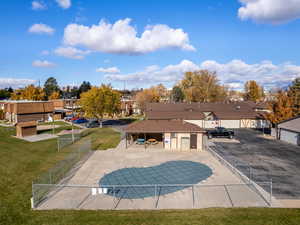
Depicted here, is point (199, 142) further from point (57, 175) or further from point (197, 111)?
point (197, 111)

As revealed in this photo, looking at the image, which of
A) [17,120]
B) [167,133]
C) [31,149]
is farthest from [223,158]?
[17,120]

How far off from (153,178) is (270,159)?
13999mm

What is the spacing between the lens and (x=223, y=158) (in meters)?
21.8

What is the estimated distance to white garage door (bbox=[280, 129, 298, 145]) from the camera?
28.1m

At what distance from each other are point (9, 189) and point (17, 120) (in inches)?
1537

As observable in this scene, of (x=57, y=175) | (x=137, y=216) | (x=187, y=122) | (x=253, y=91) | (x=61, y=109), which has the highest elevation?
(x=253, y=91)

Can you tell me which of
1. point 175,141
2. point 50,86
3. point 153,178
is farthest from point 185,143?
point 50,86

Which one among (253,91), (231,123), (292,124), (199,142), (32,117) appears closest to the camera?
(199,142)

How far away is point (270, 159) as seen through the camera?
→ 21.5 meters

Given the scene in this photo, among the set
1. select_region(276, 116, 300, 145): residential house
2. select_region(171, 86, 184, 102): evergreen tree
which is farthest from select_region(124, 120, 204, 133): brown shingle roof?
select_region(171, 86, 184, 102): evergreen tree

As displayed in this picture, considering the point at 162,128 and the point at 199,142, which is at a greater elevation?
the point at 162,128

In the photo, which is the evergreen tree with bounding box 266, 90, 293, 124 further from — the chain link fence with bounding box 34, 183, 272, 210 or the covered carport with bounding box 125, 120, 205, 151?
the chain link fence with bounding box 34, 183, 272, 210

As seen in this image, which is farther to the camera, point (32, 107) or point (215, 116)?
point (32, 107)

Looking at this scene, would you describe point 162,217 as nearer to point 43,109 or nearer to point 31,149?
point 31,149
